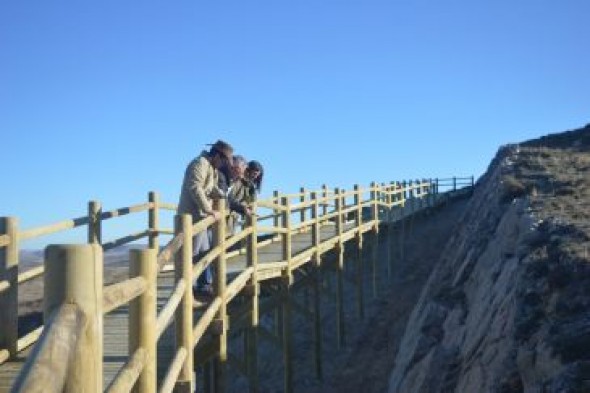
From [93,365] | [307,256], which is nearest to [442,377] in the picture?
[93,365]

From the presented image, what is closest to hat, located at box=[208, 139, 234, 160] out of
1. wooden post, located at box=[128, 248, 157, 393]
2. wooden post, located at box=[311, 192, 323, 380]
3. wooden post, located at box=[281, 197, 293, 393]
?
wooden post, located at box=[281, 197, 293, 393]

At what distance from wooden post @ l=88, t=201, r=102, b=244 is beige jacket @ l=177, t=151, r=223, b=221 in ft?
3.54

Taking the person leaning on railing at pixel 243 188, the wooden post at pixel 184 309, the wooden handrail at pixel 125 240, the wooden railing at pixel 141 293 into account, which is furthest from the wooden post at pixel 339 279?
the wooden post at pixel 184 309

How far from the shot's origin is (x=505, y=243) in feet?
28.4

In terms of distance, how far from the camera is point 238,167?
1052cm

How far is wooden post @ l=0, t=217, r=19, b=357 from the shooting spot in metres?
6.42

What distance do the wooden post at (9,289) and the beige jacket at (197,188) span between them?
2524 mm

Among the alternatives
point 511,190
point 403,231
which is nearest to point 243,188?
point 511,190

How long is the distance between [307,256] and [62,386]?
12427 mm

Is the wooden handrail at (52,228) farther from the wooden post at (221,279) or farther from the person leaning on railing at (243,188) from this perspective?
the person leaning on railing at (243,188)

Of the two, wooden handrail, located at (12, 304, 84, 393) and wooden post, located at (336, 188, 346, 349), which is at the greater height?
wooden handrail, located at (12, 304, 84, 393)

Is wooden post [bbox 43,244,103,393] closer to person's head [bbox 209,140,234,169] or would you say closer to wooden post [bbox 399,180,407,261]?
person's head [bbox 209,140,234,169]

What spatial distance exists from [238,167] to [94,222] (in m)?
2.14

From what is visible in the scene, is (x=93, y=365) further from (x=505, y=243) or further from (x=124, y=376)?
(x=505, y=243)
